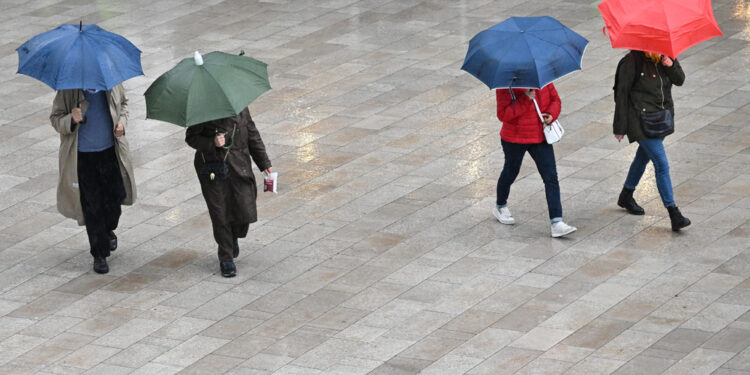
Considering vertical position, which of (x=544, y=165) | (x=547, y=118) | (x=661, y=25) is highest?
(x=661, y=25)

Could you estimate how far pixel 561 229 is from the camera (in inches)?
445

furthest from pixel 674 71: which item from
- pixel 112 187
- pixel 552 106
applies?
pixel 112 187

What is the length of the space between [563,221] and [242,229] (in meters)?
2.70

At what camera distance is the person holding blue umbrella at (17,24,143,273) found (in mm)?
10258

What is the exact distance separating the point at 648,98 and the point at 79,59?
14.7 ft

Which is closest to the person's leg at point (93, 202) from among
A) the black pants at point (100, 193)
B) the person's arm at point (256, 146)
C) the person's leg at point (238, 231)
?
the black pants at point (100, 193)

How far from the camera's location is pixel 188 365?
9422 mm

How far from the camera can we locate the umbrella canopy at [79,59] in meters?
10.2

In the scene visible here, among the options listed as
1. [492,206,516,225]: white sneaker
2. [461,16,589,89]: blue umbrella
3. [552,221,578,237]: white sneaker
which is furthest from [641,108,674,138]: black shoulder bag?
[492,206,516,225]: white sneaker

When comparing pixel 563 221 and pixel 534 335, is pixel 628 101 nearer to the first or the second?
pixel 563 221

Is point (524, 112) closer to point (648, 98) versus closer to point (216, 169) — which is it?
point (648, 98)

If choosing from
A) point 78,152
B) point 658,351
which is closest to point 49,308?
point 78,152

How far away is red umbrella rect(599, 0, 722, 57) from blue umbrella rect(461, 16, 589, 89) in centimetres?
38

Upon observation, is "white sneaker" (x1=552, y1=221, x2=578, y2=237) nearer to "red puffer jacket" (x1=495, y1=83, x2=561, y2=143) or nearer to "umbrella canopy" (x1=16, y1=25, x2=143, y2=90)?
"red puffer jacket" (x1=495, y1=83, x2=561, y2=143)
